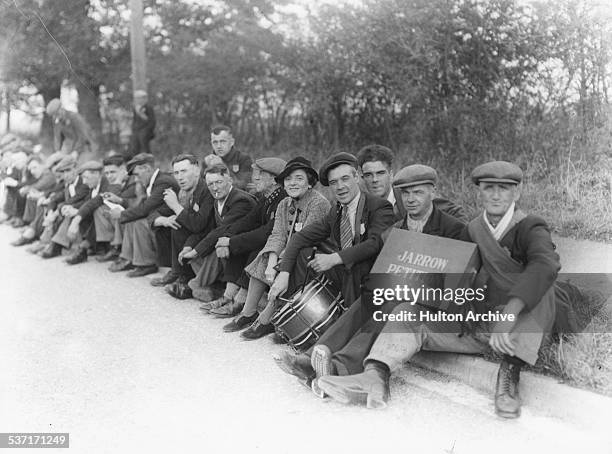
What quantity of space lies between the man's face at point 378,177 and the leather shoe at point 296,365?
4.72 ft

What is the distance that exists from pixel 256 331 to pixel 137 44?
6310 mm

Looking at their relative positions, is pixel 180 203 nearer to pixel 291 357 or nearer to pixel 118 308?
pixel 118 308

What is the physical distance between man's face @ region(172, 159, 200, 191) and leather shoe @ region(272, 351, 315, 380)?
9.33ft

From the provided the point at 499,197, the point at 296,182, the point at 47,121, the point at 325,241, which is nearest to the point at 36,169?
the point at 47,121

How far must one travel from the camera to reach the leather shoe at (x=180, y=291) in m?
6.33

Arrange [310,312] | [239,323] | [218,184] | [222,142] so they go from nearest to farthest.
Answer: [310,312] < [239,323] < [218,184] < [222,142]

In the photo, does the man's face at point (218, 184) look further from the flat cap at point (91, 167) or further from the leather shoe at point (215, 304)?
the flat cap at point (91, 167)

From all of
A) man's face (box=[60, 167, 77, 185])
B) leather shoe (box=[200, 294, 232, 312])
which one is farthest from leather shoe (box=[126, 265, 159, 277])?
man's face (box=[60, 167, 77, 185])

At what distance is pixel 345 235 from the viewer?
14.7ft

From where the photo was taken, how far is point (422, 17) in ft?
22.6

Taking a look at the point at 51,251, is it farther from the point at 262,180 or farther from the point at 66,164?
the point at 262,180

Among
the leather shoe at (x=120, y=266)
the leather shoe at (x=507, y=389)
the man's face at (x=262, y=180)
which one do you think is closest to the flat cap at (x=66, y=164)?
the leather shoe at (x=120, y=266)

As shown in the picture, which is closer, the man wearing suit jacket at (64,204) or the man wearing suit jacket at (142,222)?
the man wearing suit jacket at (142,222)

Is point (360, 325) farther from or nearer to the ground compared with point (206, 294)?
farther from the ground
